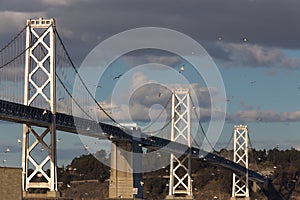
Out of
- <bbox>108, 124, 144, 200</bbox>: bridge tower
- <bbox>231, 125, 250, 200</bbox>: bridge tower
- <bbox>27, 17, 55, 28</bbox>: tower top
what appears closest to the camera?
<bbox>27, 17, 55, 28</bbox>: tower top

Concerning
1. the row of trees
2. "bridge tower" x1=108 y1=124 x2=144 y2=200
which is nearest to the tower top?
"bridge tower" x1=108 y1=124 x2=144 y2=200

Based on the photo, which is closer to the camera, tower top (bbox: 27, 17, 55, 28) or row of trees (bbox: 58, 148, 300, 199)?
tower top (bbox: 27, 17, 55, 28)

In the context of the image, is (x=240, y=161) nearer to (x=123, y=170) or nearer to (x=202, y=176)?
(x=202, y=176)

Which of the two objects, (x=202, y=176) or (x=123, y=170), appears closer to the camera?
(x=123, y=170)

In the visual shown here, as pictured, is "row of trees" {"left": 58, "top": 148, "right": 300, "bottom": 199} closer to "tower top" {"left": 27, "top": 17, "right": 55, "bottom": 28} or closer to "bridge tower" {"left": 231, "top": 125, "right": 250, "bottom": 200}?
"bridge tower" {"left": 231, "top": 125, "right": 250, "bottom": 200}

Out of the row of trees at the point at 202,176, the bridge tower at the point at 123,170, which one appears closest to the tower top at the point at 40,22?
the bridge tower at the point at 123,170

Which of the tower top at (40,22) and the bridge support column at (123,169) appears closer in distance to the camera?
the tower top at (40,22)

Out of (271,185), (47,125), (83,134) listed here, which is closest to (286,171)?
(271,185)

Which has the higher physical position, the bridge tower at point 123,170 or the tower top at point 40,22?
the tower top at point 40,22

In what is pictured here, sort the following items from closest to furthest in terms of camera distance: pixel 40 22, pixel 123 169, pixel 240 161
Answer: pixel 40 22 → pixel 123 169 → pixel 240 161

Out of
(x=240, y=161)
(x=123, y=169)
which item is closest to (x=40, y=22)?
(x=123, y=169)

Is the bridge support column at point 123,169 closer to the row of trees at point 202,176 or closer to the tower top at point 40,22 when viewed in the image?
the tower top at point 40,22
